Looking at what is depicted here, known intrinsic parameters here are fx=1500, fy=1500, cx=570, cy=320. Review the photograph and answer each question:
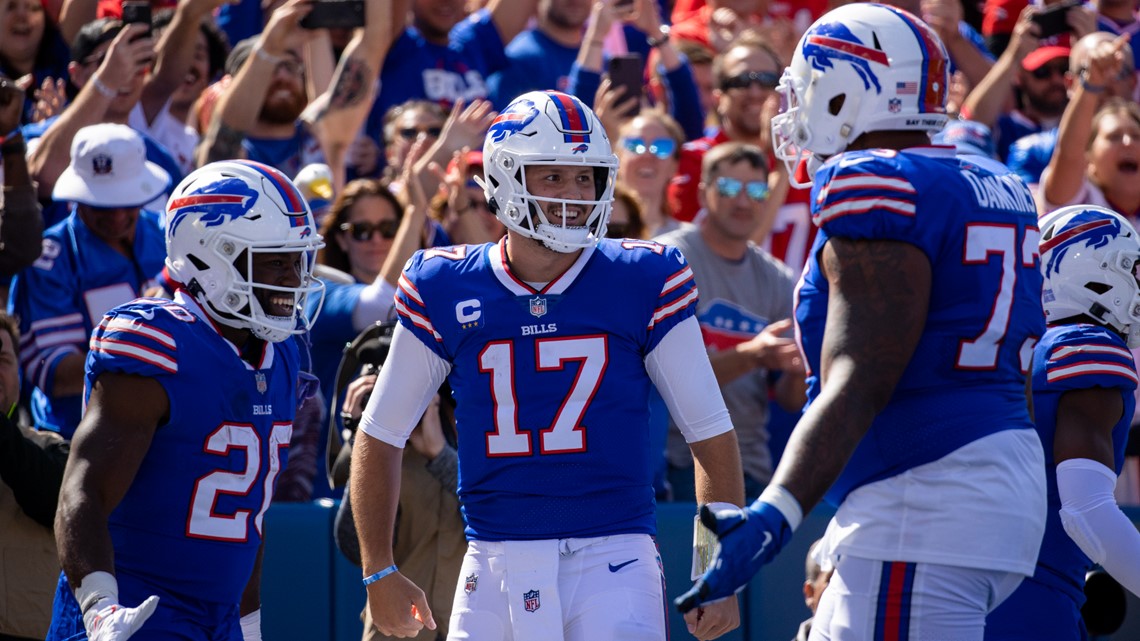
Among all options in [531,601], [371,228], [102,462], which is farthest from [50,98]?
[531,601]

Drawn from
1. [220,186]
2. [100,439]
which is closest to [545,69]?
[220,186]

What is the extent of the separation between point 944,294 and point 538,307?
107cm

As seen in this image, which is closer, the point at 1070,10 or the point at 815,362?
the point at 815,362

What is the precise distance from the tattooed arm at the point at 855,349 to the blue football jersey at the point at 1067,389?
940 mm

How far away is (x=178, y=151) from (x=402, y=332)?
13.3 ft

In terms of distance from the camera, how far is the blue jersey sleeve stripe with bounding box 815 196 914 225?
9.96ft

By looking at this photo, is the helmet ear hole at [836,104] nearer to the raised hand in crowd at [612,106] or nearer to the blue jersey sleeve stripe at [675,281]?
the blue jersey sleeve stripe at [675,281]

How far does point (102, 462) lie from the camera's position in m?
3.59

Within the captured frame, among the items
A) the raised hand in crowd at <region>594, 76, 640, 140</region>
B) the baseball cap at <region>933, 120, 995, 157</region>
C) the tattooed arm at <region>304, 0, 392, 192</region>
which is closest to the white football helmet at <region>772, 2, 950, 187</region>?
the baseball cap at <region>933, 120, 995, 157</region>

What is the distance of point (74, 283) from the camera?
5.98 m

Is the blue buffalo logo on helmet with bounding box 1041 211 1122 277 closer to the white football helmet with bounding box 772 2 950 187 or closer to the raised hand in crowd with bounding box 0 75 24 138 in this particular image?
the white football helmet with bounding box 772 2 950 187

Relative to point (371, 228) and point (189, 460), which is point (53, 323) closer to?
point (371, 228)

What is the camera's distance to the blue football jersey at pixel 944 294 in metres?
3.06

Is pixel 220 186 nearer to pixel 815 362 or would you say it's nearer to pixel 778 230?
pixel 815 362
